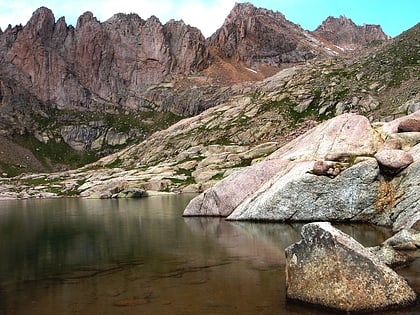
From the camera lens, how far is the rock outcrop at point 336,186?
38969mm

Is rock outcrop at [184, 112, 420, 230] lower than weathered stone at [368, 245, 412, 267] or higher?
higher

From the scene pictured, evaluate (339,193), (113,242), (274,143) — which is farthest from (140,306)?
(274,143)

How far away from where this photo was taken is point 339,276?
60.1ft

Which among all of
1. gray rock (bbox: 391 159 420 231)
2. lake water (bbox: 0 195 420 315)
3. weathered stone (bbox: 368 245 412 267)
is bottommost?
lake water (bbox: 0 195 420 315)

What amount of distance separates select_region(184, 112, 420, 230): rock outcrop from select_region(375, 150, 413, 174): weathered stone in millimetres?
367

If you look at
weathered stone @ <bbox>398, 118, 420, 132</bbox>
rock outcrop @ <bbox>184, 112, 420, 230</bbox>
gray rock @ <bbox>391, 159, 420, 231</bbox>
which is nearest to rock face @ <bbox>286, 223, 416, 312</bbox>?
rock outcrop @ <bbox>184, 112, 420, 230</bbox>

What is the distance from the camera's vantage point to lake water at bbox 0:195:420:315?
63.9 ft

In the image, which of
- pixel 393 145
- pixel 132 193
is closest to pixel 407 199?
pixel 393 145

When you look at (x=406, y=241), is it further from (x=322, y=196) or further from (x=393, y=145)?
(x=393, y=145)

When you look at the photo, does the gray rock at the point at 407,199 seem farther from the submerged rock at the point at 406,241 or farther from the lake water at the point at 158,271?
the submerged rock at the point at 406,241

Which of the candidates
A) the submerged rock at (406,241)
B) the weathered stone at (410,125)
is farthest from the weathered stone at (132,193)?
the submerged rock at (406,241)

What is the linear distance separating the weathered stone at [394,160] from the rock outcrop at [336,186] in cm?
37

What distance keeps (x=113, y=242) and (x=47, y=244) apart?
20.6ft

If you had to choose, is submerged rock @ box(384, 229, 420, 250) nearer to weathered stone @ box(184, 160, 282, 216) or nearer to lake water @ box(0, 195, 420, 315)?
lake water @ box(0, 195, 420, 315)
